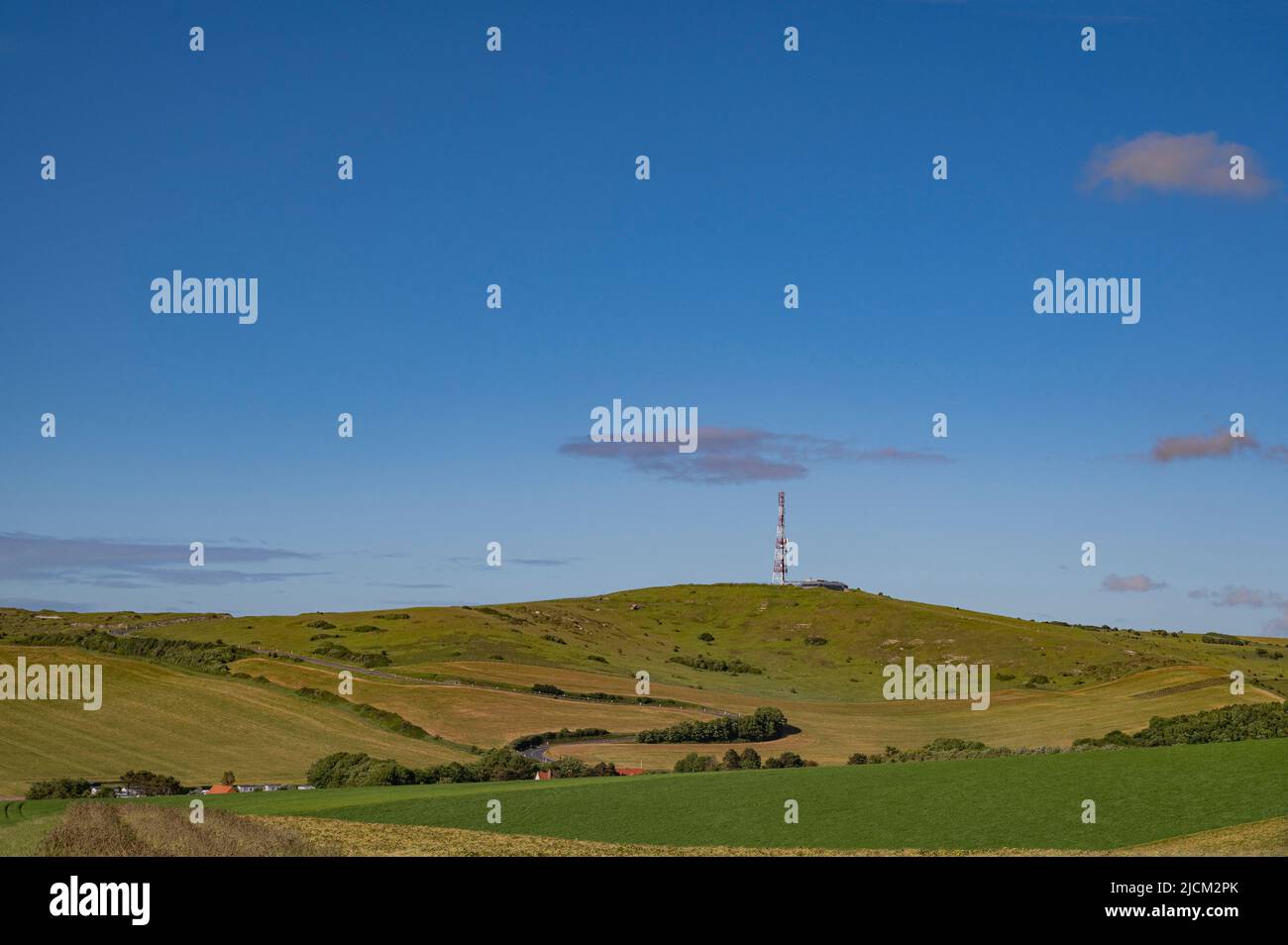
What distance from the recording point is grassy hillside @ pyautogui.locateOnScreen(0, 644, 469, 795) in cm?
8094

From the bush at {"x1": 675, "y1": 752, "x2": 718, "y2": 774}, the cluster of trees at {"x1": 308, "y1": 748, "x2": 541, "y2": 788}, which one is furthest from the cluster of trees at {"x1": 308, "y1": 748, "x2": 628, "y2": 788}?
the bush at {"x1": 675, "y1": 752, "x2": 718, "y2": 774}

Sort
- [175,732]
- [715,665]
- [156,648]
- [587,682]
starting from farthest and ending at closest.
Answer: [715,665], [587,682], [156,648], [175,732]

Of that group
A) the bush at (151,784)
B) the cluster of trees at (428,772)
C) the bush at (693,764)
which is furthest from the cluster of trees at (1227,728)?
the bush at (151,784)

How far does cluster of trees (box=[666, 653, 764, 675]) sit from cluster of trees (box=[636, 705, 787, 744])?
46.3 metres

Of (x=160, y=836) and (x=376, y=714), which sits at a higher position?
(x=160, y=836)

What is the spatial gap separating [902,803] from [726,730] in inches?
2462

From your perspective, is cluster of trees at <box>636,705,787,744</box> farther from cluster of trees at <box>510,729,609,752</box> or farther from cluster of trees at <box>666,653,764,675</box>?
cluster of trees at <box>666,653,764,675</box>

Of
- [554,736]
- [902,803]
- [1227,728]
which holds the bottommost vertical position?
[554,736]

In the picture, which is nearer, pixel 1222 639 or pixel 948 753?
pixel 948 753

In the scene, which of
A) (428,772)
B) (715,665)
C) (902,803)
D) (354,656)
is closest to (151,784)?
(428,772)

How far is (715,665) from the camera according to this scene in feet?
522
